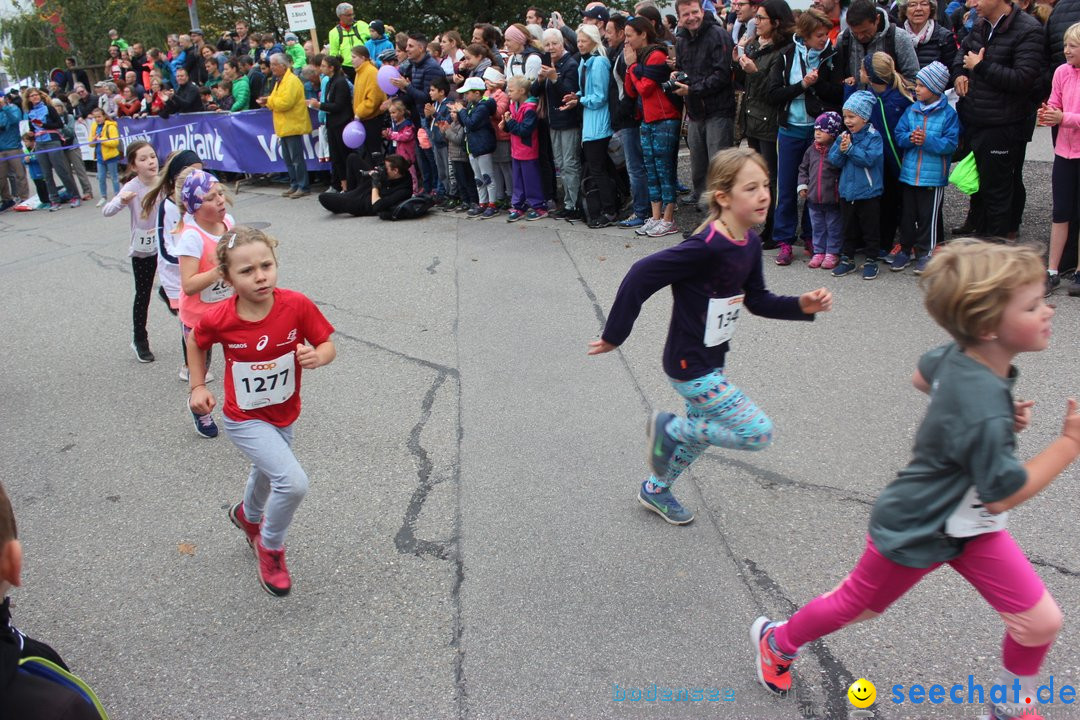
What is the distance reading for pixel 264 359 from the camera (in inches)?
136

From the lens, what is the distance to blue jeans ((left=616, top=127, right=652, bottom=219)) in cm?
912

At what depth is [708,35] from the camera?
8227 millimetres

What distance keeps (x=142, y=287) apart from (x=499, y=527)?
4.09 meters

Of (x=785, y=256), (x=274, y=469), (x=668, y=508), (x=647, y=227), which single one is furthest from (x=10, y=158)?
(x=668, y=508)

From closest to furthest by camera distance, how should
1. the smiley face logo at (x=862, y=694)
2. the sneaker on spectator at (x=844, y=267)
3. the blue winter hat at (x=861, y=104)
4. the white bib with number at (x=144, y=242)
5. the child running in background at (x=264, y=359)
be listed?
the smiley face logo at (x=862, y=694), the child running in background at (x=264, y=359), the white bib with number at (x=144, y=242), the blue winter hat at (x=861, y=104), the sneaker on spectator at (x=844, y=267)

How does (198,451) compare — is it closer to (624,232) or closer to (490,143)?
(624,232)

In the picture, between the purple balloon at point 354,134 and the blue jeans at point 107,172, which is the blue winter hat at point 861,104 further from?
the blue jeans at point 107,172

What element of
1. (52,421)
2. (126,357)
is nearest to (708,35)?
(126,357)

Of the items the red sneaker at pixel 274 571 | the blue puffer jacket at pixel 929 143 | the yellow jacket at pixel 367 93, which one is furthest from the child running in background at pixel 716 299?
the yellow jacket at pixel 367 93

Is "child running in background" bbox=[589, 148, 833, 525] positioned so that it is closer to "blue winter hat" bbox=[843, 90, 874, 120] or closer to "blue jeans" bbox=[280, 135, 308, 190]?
"blue winter hat" bbox=[843, 90, 874, 120]

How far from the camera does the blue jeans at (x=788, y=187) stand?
7.58 meters

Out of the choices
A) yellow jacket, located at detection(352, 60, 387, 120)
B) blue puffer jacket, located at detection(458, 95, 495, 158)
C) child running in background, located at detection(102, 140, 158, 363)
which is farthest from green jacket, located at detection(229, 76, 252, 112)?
child running in background, located at detection(102, 140, 158, 363)

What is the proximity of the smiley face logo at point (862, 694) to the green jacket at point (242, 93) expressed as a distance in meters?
14.7

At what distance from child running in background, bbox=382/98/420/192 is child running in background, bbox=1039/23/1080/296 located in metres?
7.63
